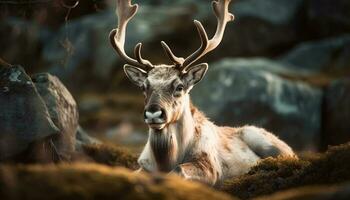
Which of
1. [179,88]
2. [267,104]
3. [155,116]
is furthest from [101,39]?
[155,116]

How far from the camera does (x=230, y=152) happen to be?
1570 cm

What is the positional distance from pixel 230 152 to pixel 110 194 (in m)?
8.76

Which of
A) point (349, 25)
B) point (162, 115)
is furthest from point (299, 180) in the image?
point (349, 25)

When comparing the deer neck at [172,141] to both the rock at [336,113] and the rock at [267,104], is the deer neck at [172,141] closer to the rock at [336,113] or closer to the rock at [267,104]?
the rock at [267,104]

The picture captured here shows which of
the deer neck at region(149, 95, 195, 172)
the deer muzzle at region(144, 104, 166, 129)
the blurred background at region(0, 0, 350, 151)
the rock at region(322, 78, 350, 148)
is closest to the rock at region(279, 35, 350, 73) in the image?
the blurred background at region(0, 0, 350, 151)

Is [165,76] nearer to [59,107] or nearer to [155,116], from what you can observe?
[155,116]

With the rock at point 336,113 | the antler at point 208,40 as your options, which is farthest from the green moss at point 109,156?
the rock at point 336,113

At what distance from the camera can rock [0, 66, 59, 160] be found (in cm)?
1239

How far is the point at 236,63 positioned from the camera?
92.7 ft

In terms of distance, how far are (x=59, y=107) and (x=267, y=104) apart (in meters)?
13.3

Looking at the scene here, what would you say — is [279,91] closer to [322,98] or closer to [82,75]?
[322,98]

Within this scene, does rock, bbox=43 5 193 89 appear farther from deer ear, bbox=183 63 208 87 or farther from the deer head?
deer ear, bbox=183 63 208 87

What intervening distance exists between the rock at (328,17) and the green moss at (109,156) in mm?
18946

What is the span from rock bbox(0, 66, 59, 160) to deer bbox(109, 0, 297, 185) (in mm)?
1719
